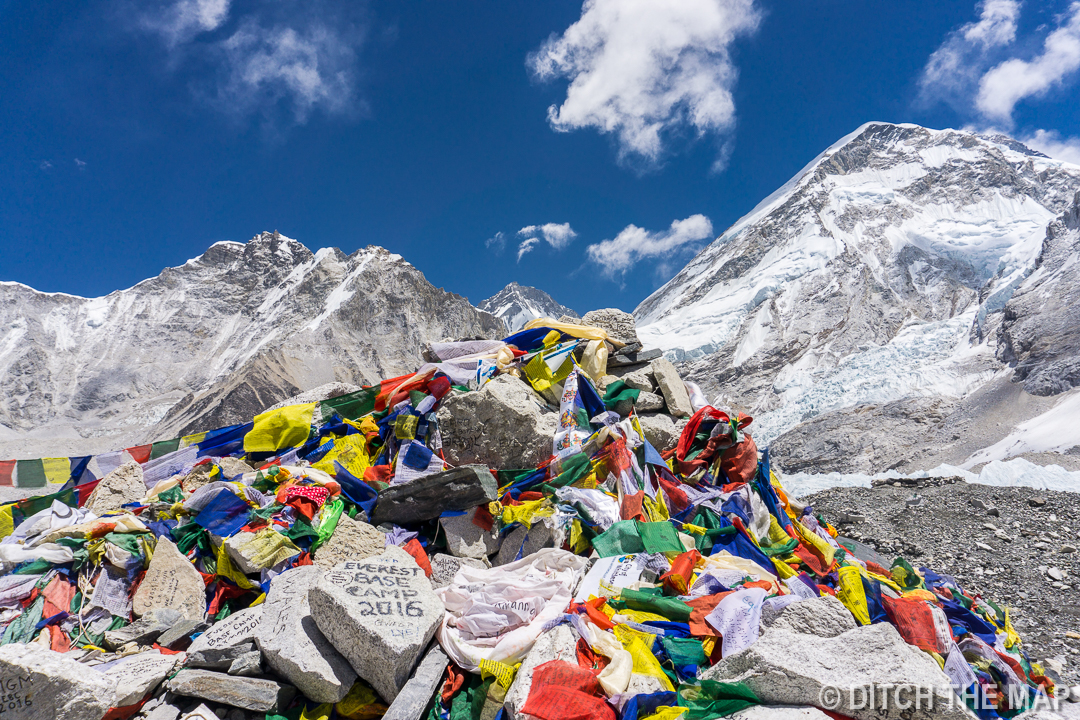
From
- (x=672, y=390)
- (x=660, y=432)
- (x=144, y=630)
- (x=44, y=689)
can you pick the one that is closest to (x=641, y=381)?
(x=672, y=390)

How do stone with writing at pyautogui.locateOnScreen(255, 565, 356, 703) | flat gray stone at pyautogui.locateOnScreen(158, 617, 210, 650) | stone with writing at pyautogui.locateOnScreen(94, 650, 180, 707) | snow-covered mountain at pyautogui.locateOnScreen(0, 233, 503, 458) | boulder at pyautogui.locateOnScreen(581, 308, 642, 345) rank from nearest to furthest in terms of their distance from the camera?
1. stone with writing at pyautogui.locateOnScreen(94, 650, 180, 707)
2. stone with writing at pyautogui.locateOnScreen(255, 565, 356, 703)
3. flat gray stone at pyautogui.locateOnScreen(158, 617, 210, 650)
4. boulder at pyautogui.locateOnScreen(581, 308, 642, 345)
5. snow-covered mountain at pyautogui.locateOnScreen(0, 233, 503, 458)

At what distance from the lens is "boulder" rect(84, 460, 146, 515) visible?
17.1 feet

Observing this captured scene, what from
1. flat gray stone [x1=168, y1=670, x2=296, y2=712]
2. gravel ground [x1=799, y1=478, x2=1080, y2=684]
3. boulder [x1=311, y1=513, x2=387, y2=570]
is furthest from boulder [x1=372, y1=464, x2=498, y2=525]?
gravel ground [x1=799, y1=478, x2=1080, y2=684]

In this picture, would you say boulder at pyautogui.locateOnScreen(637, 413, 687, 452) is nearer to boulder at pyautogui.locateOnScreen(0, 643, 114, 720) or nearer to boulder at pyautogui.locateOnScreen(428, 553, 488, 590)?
boulder at pyautogui.locateOnScreen(428, 553, 488, 590)

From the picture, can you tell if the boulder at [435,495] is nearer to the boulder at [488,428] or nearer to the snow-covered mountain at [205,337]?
the boulder at [488,428]

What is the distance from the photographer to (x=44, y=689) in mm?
2496

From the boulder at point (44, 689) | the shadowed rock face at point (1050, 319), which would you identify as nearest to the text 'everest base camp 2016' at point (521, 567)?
the boulder at point (44, 689)

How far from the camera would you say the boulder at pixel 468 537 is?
4535 mm

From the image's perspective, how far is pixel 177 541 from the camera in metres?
4.30

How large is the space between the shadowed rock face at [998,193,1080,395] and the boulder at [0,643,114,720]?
44.1 m

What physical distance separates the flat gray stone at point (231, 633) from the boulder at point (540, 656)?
5.54 ft

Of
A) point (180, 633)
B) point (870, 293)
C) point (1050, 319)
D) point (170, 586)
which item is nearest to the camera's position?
point (180, 633)

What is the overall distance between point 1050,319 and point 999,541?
130ft

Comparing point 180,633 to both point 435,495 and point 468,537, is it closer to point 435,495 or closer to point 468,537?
point 435,495
